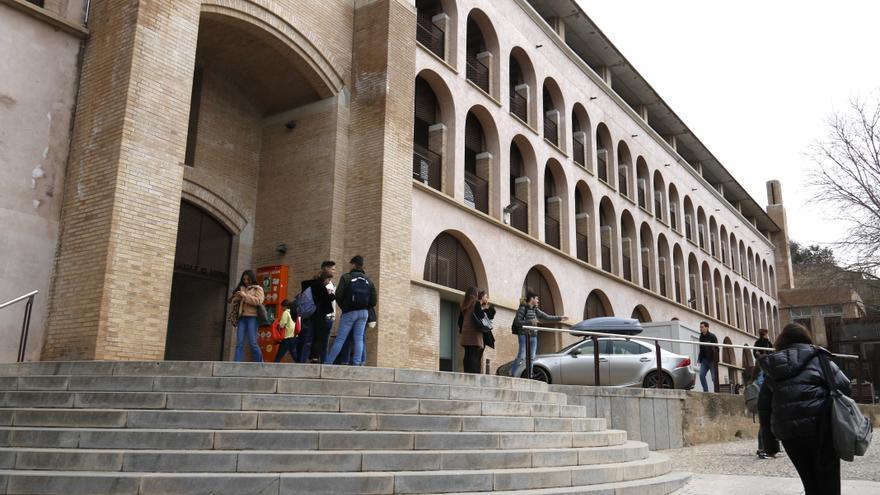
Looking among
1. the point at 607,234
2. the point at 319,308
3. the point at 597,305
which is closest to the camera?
the point at 319,308

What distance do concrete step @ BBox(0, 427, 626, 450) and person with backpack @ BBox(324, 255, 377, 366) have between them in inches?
129

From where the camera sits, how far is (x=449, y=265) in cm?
1762

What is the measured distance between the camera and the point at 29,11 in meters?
11.1

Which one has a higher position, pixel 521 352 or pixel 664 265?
pixel 664 265

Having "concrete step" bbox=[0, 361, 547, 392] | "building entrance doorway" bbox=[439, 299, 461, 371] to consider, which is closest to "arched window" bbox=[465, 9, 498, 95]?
"building entrance doorway" bbox=[439, 299, 461, 371]

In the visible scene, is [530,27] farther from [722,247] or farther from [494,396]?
A: [722,247]

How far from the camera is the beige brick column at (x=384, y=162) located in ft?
46.6

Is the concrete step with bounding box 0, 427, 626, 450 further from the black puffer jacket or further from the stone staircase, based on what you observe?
the black puffer jacket

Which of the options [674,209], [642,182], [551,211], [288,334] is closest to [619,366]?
[288,334]

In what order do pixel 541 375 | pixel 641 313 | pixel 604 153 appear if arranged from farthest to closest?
pixel 641 313, pixel 604 153, pixel 541 375

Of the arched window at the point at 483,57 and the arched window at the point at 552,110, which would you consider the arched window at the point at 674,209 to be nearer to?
the arched window at the point at 552,110

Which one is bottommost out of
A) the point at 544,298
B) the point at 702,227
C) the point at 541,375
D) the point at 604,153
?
the point at 541,375

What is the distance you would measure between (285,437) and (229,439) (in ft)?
1.52

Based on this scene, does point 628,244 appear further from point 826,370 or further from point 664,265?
point 826,370
